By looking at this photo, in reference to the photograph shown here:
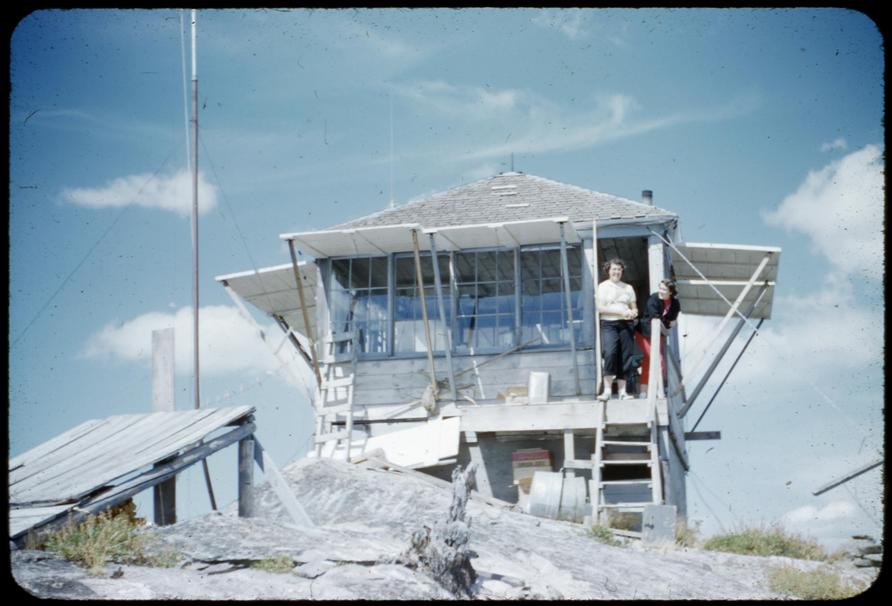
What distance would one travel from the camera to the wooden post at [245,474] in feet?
35.6

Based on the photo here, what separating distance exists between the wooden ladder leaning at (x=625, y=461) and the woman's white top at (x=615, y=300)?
1312 mm

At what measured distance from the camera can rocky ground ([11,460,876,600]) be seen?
8.41m

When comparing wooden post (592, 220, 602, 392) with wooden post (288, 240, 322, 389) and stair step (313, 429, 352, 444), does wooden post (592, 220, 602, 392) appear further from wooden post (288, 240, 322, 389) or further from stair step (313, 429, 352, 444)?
wooden post (288, 240, 322, 389)

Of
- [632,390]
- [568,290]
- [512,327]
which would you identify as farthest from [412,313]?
[632,390]

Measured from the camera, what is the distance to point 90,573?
8.26 metres

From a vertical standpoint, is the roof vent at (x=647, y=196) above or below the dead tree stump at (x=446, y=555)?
above

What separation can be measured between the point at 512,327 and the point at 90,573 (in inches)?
412

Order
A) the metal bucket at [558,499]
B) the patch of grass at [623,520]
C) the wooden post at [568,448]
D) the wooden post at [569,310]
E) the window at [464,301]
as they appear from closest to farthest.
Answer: the patch of grass at [623,520]
the metal bucket at [558,499]
the wooden post at [568,448]
the wooden post at [569,310]
the window at [464,301]

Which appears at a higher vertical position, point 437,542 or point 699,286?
point 699,286

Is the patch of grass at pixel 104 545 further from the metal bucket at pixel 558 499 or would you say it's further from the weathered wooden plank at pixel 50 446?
the metal bucket at pixel 558 499

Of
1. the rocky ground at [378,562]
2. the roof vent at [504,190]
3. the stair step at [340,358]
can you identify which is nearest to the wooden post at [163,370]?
the rocky ground at [378,562]

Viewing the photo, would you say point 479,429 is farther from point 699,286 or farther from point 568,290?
point 699,286

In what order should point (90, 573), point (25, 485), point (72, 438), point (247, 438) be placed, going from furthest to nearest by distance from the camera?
point (72, 438) < point (247, 438) < point (25, 485) < point (90, 573)

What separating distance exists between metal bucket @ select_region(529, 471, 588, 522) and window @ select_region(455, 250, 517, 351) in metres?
3.18
